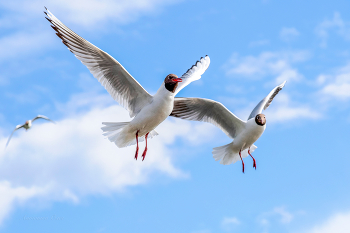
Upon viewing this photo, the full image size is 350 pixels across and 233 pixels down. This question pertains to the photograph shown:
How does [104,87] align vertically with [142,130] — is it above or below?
above

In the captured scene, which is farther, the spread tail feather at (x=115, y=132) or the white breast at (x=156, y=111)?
the spread tail feather at (x=115, y=132)

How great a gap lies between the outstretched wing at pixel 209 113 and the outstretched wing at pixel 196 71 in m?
0.42

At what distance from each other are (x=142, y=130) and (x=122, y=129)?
34cm

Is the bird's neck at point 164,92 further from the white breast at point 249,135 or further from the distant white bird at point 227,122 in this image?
the white breast at point 249,135

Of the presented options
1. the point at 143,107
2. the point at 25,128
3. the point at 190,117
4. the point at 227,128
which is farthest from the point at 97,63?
the point at 25,128

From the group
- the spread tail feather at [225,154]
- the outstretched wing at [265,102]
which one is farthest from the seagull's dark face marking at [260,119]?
the spread tail feather at [225,154]

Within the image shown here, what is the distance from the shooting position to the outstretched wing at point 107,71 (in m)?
7.65

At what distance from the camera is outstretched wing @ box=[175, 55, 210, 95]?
31.5ft

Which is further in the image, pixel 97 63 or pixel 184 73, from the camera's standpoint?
pixel 184 73

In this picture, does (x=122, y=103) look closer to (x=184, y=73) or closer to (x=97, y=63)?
(x=97, y=63)

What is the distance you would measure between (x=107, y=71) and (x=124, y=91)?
457 millimetres

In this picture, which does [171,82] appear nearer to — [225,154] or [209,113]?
[209,113]

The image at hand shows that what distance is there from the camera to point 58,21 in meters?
7.60

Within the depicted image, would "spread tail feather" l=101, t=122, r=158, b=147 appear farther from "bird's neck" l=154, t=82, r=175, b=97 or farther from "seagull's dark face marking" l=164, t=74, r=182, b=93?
"seagull's dark face marking" l=164, t=74, r=182, b=93
